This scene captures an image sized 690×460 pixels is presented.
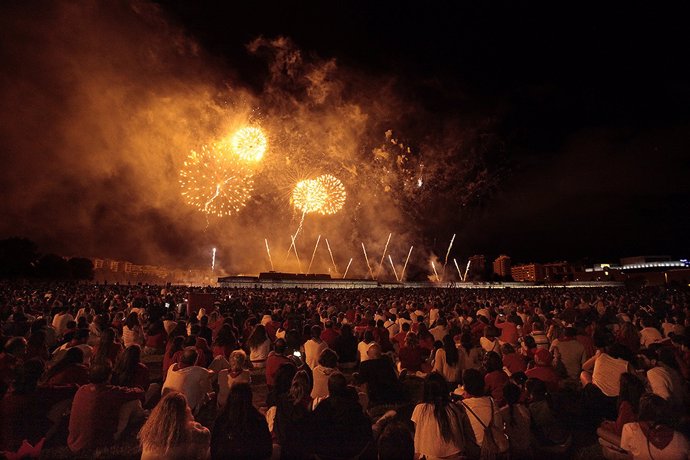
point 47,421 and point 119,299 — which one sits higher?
point 119,299

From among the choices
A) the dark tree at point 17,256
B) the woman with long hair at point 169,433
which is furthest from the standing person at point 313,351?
the dark tree at point 17,256

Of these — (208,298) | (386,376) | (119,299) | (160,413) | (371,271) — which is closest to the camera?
(160,413)

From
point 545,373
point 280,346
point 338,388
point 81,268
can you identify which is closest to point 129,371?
point 280,346

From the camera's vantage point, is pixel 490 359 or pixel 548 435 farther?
pixel 490 359

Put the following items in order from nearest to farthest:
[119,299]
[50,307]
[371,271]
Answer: [50,307], [119,299], [371,271]

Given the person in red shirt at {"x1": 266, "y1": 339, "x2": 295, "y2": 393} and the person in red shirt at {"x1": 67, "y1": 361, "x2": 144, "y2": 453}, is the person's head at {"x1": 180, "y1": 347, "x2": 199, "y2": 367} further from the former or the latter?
the person in red shirt at {"x1": 266, "y1": 339, "x2": 295, "y2": 393}

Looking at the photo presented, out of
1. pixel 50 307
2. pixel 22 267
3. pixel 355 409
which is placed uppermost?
pixel 22 267

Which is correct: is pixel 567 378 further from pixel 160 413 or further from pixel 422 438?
pixel 160 413

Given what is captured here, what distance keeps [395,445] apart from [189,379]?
3.52 m

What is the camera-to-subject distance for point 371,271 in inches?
3290

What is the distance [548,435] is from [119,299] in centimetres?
1953

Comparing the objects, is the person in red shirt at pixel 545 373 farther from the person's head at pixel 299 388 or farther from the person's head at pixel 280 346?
the person's head at pixel 280 346

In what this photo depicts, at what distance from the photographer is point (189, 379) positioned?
5.75 meters

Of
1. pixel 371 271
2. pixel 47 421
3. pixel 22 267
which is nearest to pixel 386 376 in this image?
pixel 47 421
